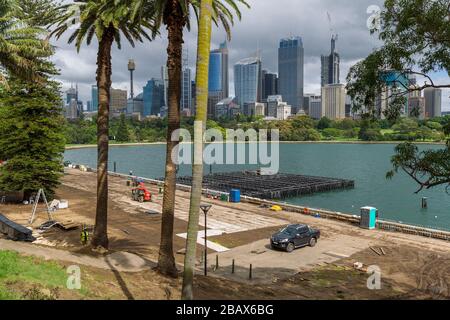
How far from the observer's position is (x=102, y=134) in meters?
23.5

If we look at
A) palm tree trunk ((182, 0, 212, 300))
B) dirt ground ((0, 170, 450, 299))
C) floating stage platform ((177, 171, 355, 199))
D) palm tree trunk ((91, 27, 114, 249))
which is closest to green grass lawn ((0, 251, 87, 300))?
dirt ground ((0, 170, 450, 299))

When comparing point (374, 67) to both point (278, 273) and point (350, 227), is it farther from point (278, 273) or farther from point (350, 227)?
point (350, 227)

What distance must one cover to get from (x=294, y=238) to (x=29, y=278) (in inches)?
684

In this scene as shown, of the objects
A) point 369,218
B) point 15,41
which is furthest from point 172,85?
point 369,218

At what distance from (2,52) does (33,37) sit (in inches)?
96.1

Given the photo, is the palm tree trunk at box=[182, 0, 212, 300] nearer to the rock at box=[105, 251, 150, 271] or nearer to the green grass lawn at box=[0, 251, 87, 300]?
the green grass lawn at box=[0, 251, 87, 300]

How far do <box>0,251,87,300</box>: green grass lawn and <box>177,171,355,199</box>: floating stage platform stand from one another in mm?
53047

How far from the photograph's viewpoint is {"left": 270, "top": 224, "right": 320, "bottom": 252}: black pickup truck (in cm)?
2647

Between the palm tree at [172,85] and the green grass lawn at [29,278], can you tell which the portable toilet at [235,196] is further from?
the green grass lawn at [29,278]

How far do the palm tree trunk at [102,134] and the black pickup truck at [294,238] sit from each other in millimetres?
10882

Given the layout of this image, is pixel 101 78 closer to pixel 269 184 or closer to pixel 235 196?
pixel 235 196

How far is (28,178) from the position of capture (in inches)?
1646

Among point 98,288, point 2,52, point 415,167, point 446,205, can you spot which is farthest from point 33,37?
point 446,205
